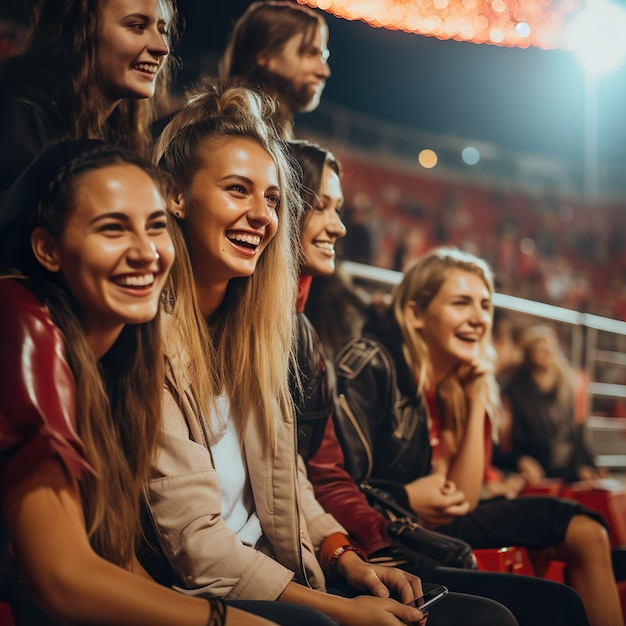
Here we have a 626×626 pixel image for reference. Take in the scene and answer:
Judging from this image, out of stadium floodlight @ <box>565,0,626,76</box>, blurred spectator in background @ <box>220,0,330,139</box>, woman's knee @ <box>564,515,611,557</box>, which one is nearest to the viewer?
blurred spectator in background @ <box>220,0,330,139</box>

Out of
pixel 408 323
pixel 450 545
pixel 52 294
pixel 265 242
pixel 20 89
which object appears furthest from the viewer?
pixel 408 323

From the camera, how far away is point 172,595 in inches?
42.9

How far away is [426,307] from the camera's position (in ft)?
6.82

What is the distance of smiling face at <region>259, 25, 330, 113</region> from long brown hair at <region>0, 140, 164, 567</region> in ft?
2.13

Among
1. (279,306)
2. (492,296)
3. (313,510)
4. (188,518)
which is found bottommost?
(188,518)

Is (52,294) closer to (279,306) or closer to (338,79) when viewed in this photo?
(279,306)

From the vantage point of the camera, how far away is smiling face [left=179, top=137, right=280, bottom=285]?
1.46m

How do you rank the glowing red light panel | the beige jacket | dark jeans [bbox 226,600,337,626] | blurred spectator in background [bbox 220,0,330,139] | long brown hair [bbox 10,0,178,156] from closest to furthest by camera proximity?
dark jeans [bbox 226,600,337,626] < the beige jacket < long brown hair [bbox 10,0,178,156] < blurred spectator in background [bbox 220,0,330,139] < the glowing red light panel

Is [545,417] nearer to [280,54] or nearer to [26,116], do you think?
[280,54]

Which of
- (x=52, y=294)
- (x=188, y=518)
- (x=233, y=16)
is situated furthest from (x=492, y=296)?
(x=52, y=294)

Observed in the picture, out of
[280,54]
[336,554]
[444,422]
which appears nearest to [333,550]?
[336,554]

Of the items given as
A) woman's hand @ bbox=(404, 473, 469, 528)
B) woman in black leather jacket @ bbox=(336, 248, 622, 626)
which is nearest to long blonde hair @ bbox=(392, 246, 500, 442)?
woman in black leather jacket @ bbox=(336, 248, 622, 626)

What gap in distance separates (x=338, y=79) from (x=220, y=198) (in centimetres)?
85

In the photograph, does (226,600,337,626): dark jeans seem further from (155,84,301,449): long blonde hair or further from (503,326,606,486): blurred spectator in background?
(503,326,606,486): blurred spectator in background
